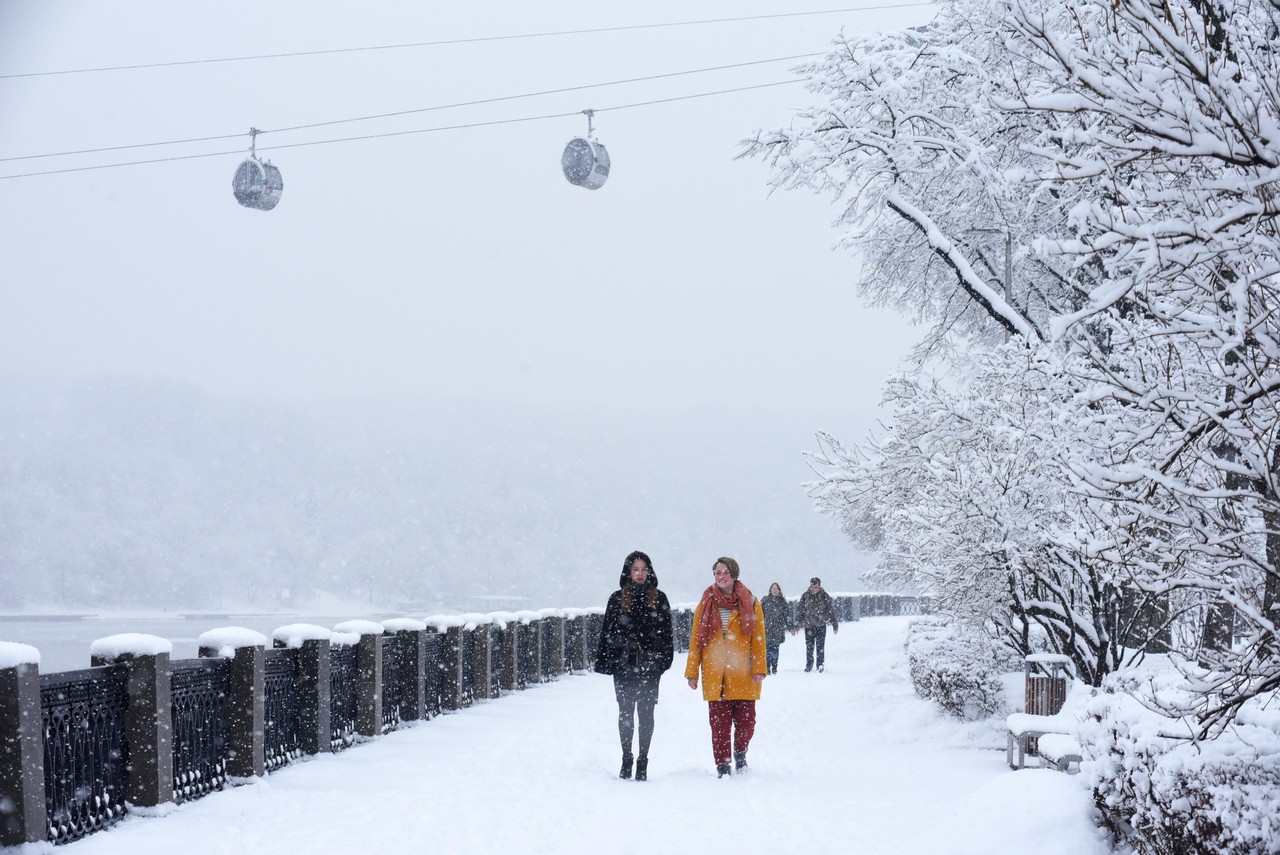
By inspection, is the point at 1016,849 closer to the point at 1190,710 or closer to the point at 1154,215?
the point at 1190,710

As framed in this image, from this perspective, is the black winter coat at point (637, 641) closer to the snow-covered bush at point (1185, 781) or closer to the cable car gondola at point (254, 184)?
the snow-covered bush at point (1185, 781)

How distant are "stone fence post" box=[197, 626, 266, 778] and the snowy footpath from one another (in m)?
0.21

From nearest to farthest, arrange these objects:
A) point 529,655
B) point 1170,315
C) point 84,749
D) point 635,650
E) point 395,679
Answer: point 1170,315, point 84,749, point 635,650, point 395,679, point 529,655

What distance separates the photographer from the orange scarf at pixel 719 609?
10.5 metres

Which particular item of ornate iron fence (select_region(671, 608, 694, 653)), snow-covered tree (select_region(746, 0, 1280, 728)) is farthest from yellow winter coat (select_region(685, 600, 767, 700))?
ornate iron fence (select_region(671, 608, 694, 653))

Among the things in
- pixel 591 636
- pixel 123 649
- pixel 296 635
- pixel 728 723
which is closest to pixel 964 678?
pixel 728 723

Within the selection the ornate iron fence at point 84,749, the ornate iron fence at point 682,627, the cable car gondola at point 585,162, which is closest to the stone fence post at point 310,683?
the ornate iron fence at point 84,749

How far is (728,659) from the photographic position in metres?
10.4

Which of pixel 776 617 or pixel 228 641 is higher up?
pixel 228 641

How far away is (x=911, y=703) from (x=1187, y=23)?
41.5 feet

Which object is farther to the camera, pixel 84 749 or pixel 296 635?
pixel 296 635

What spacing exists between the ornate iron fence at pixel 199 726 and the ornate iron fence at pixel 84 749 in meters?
0.59

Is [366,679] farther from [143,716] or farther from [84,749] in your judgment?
[84,749]

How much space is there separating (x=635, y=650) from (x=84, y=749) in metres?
4.15
